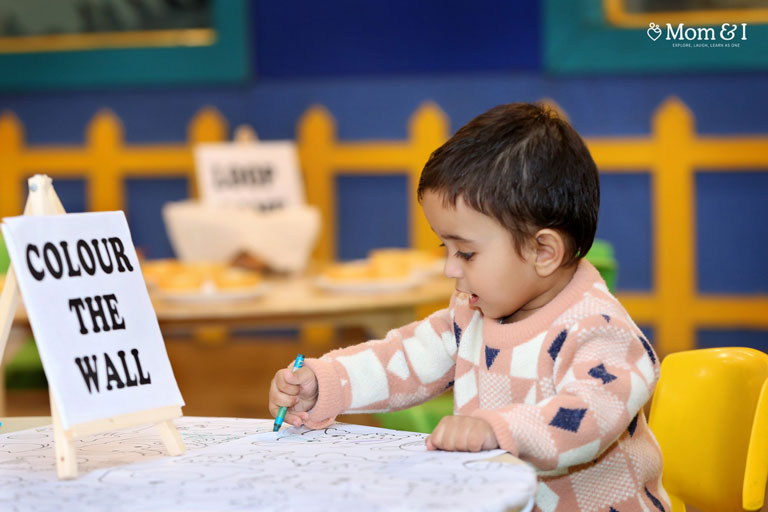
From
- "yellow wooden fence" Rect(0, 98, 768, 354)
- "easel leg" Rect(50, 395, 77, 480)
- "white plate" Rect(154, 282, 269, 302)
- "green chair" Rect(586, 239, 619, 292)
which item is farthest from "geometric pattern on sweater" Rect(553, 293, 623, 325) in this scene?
"yellow wooden fence" Rect(0, 98, 768, 354)

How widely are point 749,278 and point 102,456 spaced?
3.91 m

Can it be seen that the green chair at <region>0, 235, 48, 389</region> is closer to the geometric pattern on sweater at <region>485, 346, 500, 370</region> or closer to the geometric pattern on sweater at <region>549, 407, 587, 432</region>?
the geometric pattern on sweater at <region>485, 346, 500, 370</region>

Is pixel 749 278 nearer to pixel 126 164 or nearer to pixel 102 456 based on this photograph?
pixel 126 164

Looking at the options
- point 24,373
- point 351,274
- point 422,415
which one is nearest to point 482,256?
point 422,415

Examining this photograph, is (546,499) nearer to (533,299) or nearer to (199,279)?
(533,299)

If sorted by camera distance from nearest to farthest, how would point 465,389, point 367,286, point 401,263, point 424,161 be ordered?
1. point 465,389
2. point 367,286
3. point 401,263
4. point 424,161

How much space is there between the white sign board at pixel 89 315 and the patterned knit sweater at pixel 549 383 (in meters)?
0.26

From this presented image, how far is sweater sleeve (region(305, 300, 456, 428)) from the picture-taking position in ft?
4.79

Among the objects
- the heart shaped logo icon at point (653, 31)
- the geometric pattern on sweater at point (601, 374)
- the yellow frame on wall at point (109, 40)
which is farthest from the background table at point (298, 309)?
the yellow frame on wall at point (109, 40)

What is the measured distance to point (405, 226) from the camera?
4848 mm

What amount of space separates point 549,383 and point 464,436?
0.23 m

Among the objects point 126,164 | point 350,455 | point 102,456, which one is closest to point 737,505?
point 350,455

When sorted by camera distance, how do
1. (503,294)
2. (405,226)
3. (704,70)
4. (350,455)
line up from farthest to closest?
(405,226), (704,70), (503,294), (350,455)

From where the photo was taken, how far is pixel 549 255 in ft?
4.52
